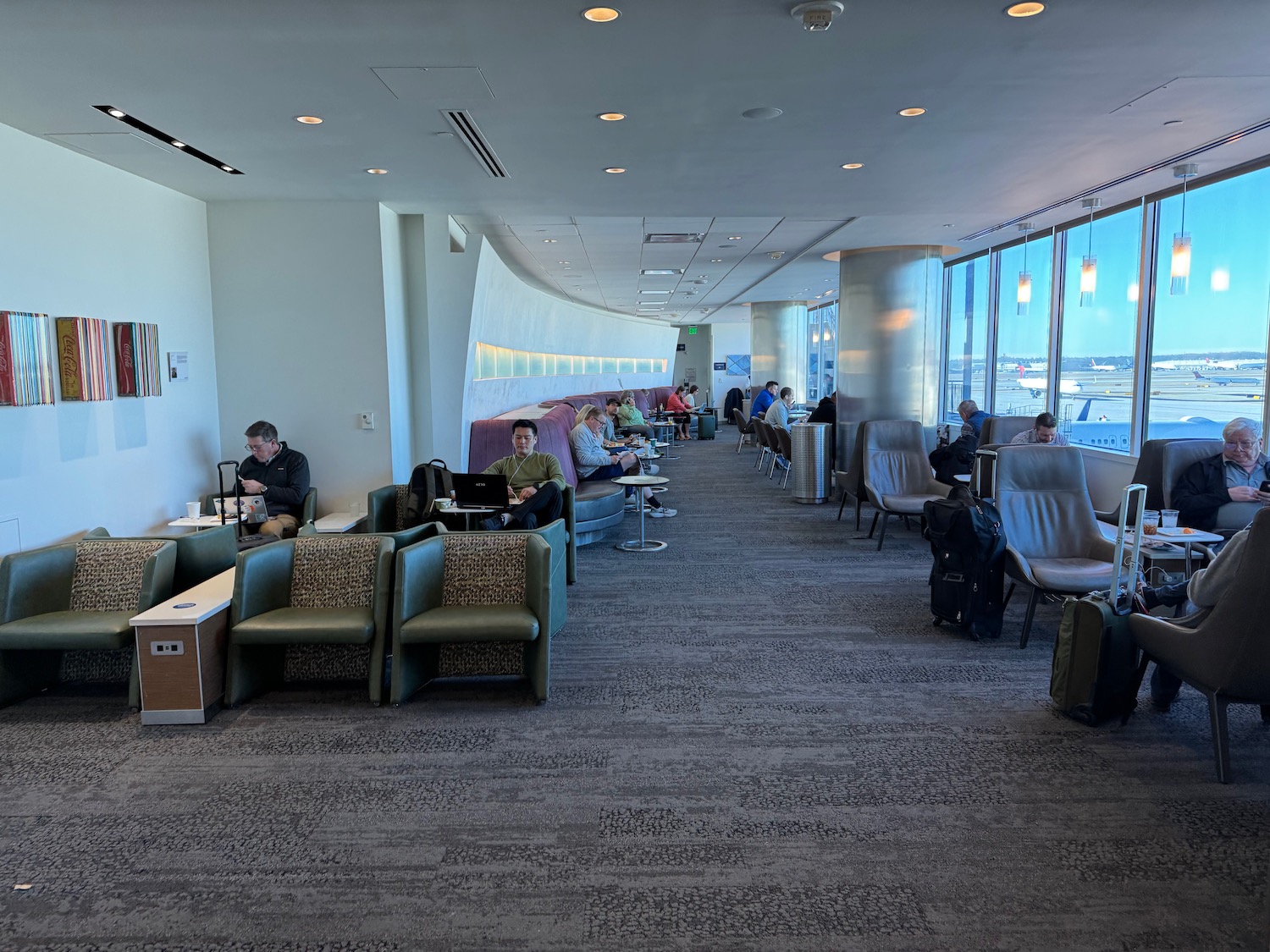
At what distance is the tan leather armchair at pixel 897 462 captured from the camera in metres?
8.25

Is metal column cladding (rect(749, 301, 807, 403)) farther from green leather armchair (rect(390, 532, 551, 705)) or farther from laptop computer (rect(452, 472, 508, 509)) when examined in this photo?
green leather armchair (rect(390, 532, 551, 705))

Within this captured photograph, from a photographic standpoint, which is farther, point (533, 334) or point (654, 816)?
point (533, 334)

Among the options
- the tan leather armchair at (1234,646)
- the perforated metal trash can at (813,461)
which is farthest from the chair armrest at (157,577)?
the perforated metal trash can at (813,461)

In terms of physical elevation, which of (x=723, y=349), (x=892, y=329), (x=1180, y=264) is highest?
(x=723, y=349)

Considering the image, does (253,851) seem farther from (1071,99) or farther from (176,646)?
(1071,99)

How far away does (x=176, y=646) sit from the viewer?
4.02 meters

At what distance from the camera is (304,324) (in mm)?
6879

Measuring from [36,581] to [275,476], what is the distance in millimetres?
2320

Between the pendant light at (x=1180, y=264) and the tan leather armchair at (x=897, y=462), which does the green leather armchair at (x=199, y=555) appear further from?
the pendant light at (x=1180, y=264)

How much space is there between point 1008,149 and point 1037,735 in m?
3.83

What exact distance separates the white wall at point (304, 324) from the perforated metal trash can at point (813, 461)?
569 cm

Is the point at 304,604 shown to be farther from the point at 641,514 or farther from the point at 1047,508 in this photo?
the point at 1047,508

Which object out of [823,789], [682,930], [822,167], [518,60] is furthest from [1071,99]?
[682,930]

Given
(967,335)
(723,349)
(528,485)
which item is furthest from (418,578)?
(723,349)
